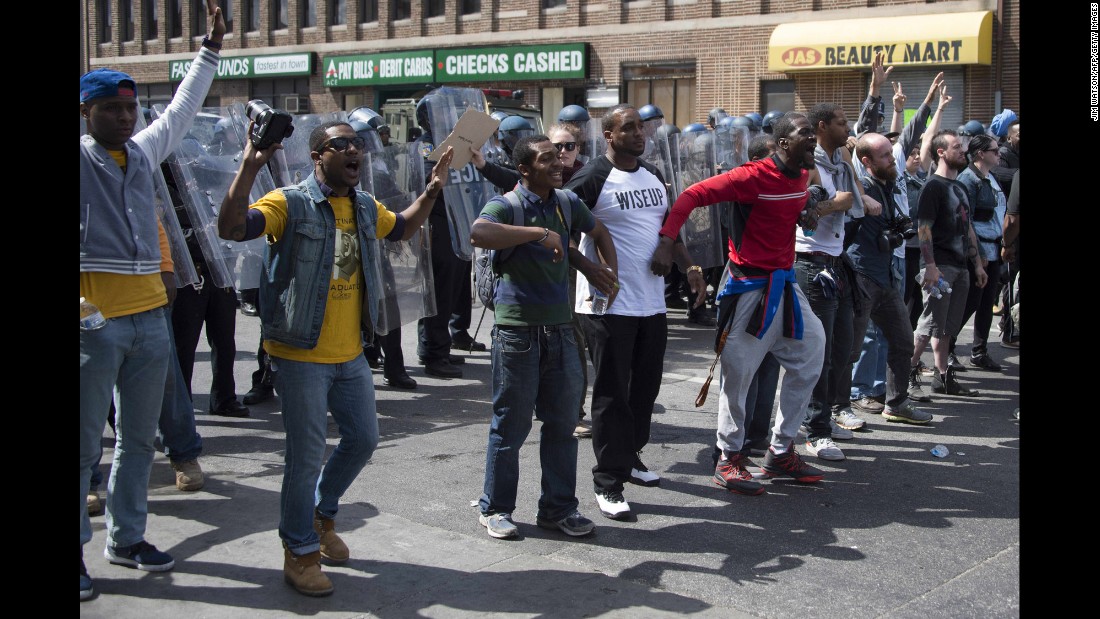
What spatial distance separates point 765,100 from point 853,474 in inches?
888

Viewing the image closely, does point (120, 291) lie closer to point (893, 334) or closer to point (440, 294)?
point (440, 294)

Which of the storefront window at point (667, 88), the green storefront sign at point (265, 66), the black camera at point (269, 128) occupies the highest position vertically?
the green storefront sign at point (265, 66)

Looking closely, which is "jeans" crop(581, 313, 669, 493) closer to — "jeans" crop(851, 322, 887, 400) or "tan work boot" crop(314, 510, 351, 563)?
"tan work boot" crop(314, 510, 351, 563)

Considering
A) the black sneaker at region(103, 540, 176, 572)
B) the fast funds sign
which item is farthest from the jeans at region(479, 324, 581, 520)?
the fast funds sign

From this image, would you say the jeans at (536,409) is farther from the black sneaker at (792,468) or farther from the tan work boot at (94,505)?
the tan work boot at (94,505)

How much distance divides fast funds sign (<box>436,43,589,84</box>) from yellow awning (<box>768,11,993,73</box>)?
623 cm

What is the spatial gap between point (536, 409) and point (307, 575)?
1.37 meters

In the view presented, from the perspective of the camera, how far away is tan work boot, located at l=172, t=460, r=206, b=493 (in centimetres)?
583

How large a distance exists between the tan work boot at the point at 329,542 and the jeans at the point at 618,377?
1396mm

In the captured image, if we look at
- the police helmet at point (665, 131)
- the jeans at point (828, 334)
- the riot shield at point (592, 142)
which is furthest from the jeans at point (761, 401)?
the riot shield at point (592, 142)

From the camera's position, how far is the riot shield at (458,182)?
8.34 metres
